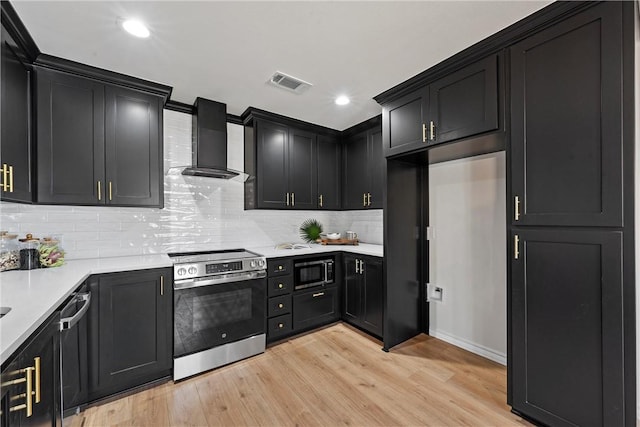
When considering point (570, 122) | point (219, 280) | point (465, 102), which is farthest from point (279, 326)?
point (570, 122)

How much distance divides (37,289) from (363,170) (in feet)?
10.00

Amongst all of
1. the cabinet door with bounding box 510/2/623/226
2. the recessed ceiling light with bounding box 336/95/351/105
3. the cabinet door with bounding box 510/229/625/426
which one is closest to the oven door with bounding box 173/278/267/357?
the recessed ceiling light with bounding box 336/95/351/105

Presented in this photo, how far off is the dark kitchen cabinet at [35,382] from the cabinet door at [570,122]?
97.1 inches

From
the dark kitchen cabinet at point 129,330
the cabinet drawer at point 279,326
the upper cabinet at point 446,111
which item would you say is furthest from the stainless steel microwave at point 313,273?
the upper cabinet at point 446,111

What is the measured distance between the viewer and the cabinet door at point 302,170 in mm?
3494

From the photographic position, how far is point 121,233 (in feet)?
8.75

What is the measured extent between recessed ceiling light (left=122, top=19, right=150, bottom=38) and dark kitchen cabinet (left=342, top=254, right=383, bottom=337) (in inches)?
101

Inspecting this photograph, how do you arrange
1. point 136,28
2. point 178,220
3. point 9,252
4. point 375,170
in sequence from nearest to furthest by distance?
point 136,28, point 9,252, point 178,220, point 375,170

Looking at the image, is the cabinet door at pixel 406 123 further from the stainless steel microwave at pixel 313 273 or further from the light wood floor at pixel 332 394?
the light wood floor at pixel 332 394

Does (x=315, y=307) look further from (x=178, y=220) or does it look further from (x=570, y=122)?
(x=570, y=122)

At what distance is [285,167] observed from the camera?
3.44 meters

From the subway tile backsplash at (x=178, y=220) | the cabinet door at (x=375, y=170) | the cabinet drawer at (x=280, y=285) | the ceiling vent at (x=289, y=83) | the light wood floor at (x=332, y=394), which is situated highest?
the ceiling vent at (x=289, y=83)

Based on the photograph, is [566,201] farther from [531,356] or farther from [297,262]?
[297,262]

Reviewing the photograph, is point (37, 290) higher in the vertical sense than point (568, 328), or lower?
higher
